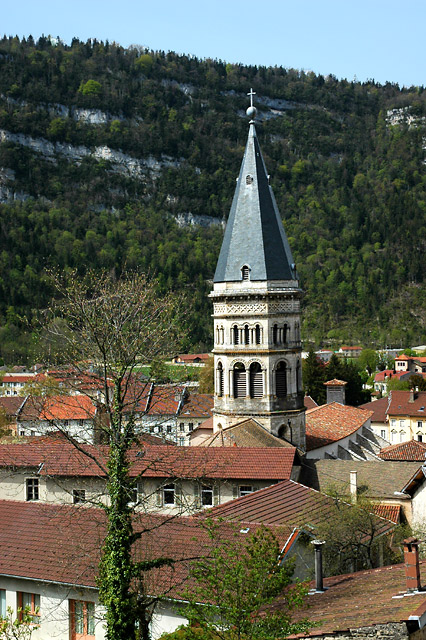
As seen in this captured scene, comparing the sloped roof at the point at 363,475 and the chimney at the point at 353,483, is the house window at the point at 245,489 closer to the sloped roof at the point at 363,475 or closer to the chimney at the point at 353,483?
the sloped roof at the point at 363,475

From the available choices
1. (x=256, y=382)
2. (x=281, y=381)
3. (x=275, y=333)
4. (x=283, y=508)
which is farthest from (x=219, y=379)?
(x=283, y=508)

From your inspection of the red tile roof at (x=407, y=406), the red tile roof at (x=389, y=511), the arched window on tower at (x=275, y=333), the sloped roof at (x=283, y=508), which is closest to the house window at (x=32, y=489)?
A: the sloped roof at (x=283, y=508)

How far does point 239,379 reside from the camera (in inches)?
1576

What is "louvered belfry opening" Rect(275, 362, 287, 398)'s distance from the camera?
A: 39938 millimetres

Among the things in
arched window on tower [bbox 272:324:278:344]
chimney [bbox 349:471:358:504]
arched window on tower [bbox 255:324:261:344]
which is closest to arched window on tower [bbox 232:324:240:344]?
arched window on tower [bbox 255:324:261:344]

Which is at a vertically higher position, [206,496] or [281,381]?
[281,381]

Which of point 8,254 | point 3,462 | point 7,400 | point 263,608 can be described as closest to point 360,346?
point 8,254

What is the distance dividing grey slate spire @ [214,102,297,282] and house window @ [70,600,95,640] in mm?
19835

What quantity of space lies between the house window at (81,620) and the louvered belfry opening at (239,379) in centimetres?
1768

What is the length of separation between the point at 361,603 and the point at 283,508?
9884 millimetres

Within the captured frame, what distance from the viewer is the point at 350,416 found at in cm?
5416

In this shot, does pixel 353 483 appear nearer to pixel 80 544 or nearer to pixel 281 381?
pixel 281 381

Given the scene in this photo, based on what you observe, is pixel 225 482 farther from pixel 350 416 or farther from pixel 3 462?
pixel 350 416

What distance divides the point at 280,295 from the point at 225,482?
1075 centimetres
